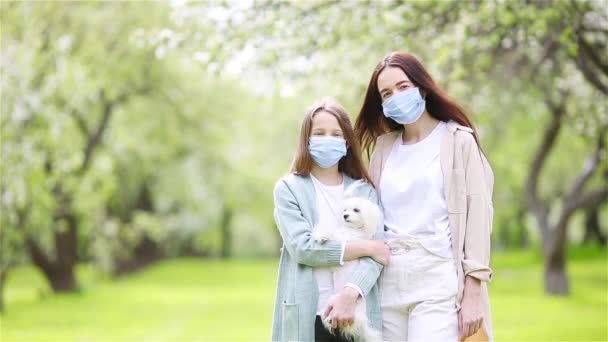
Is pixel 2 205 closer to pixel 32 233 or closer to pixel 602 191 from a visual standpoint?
pixel 32 233

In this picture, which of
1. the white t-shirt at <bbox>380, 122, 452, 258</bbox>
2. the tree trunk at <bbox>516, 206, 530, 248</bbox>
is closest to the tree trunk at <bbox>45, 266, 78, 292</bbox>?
the tree trunk at <bbox>516, 206, 530, 248</bbox>

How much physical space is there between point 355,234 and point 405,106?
69cm

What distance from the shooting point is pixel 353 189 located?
13.3ft

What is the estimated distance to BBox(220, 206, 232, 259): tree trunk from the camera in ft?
111

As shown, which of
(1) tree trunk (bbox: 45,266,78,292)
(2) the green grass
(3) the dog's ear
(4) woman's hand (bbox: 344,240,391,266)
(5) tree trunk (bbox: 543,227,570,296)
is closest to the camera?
(4) woman's hand (bbox: 344,240,391,266)

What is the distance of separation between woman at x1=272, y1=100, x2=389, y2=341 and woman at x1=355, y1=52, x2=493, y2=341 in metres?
0.11

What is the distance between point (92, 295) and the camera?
68.7 feet

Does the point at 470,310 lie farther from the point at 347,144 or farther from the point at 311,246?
the point at 347,144

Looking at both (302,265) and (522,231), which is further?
(522,231)

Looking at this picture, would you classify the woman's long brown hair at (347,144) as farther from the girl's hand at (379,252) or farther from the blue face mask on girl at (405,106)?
the girl's hand at (379,252)

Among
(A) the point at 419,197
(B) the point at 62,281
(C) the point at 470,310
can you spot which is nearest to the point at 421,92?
(A) the point at 419,197

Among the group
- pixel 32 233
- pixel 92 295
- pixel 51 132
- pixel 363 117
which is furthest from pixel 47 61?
pixel 363 117

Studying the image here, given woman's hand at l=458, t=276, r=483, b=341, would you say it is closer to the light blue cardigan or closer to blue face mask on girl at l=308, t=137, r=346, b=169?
the light blue cardigan

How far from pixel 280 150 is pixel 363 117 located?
74.1 feet
